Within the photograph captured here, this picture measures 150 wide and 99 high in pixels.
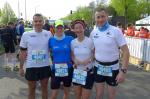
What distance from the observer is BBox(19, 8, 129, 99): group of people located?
5977 mm

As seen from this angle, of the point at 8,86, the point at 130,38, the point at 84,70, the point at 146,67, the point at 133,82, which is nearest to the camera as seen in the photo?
the point at 84,70

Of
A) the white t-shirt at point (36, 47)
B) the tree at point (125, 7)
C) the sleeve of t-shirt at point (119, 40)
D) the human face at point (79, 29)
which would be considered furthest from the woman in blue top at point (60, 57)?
the tree at point (125, 7)

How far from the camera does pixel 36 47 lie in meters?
6.54

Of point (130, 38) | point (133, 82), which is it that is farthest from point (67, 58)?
point (130, 38)

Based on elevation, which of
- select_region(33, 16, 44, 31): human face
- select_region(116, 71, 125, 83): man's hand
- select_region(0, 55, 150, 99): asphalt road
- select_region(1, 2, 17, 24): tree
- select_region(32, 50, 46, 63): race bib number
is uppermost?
select_region(1, 2, 17, 24): tree

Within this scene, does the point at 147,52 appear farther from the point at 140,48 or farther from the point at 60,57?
the point at 60,57

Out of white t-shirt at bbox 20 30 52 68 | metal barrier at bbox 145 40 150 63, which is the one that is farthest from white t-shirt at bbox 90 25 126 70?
metal barrier at bbox 145 40 150 63

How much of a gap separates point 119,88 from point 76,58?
4249mm

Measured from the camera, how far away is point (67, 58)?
646 centimetres

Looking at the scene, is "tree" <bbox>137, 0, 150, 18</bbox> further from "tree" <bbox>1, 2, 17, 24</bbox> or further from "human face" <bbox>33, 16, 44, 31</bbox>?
"human face" <bbox>33, 16, 44, 31</bbox>

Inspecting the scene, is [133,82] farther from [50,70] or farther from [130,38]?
[130,38]

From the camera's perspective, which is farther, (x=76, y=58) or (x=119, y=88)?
(x=119, y=88)

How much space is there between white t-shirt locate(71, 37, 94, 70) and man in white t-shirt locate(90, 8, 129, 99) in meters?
0.18

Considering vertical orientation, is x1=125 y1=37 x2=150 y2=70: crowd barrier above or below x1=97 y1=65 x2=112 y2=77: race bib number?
below
